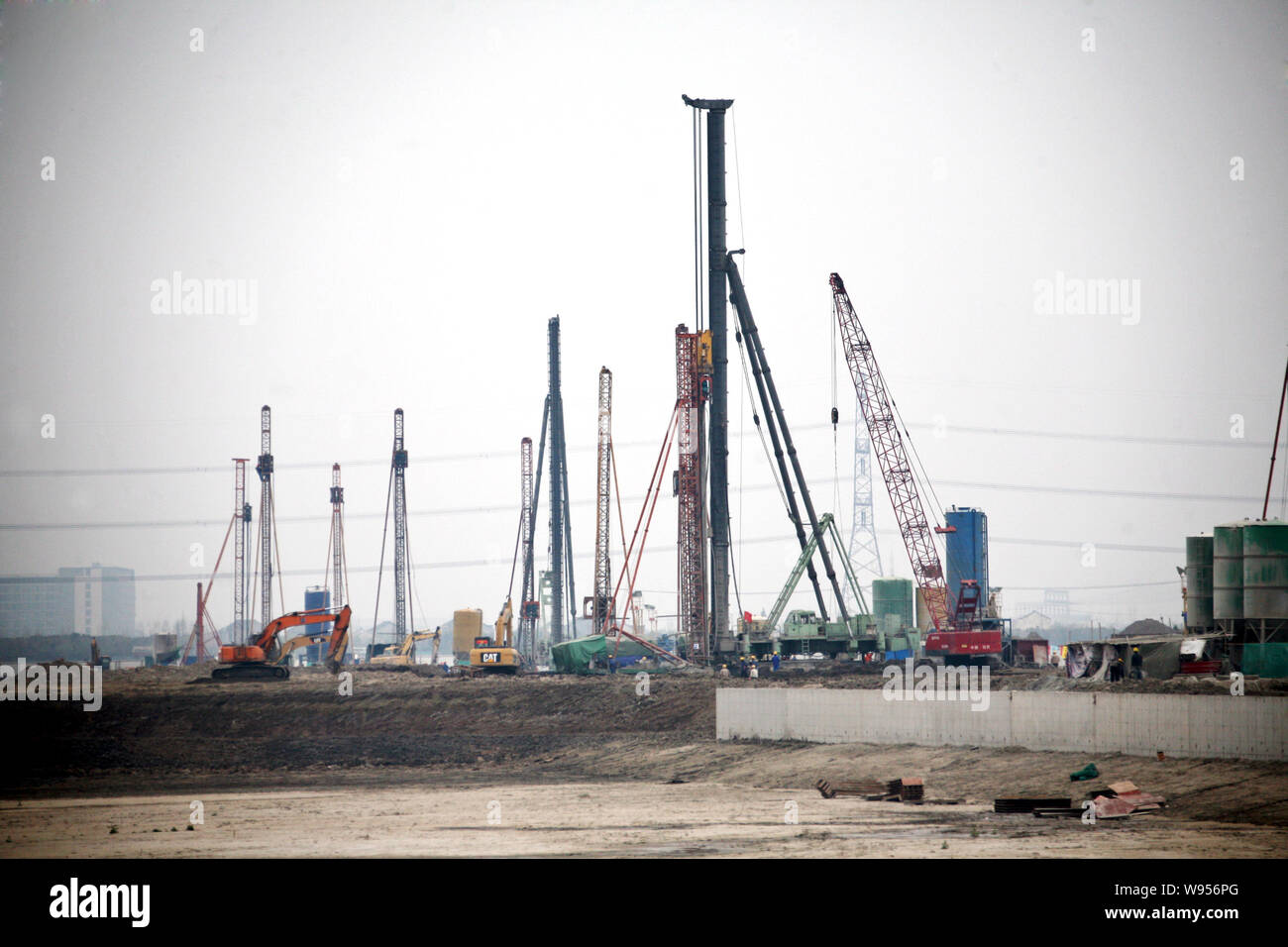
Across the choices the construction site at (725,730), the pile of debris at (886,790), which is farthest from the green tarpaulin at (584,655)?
the pile of debris at (886,790)

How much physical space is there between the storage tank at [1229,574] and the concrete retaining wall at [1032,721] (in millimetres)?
14268

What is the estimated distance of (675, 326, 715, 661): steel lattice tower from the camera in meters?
79.8

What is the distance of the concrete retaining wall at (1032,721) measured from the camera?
106 ft

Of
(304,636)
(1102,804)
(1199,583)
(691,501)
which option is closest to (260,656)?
(304,636)

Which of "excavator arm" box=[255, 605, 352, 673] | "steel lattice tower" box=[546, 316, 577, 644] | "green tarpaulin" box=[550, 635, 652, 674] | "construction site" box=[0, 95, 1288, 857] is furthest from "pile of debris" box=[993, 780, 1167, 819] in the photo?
"steel lattice tower" box=[546, 316, 577, 644]

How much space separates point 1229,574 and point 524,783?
28525mm

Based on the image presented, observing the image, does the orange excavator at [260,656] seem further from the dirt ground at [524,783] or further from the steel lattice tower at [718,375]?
the steel lattice tower at [718,375]

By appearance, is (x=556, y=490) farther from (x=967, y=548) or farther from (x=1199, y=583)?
(x=1199, y=583)

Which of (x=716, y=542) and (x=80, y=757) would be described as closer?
(x=80, y=757)

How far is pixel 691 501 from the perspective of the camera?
81438 mm
